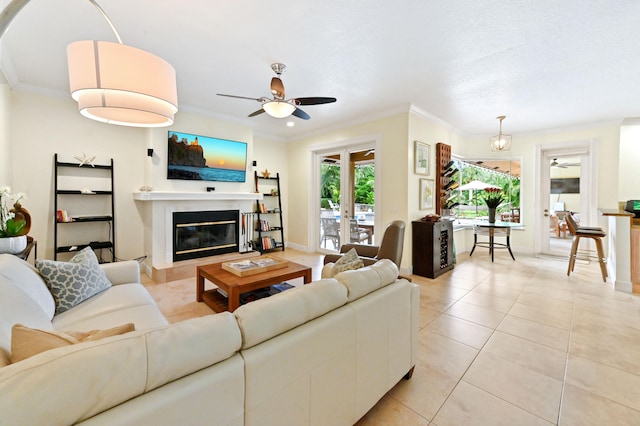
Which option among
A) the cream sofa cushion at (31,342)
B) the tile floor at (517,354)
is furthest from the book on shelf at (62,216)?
the cream sofa cushion at (31,342)

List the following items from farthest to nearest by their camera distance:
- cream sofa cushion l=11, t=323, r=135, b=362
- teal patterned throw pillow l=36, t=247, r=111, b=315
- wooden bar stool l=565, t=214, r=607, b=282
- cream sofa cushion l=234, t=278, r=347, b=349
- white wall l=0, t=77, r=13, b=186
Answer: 1. wooden bar stool l=565, t=214, r=607, b=282
2. white wall l=0, t=77, r=13, b=186
3. teal patterned throw pillow l=36, t=247, r=111, b=315
4. cream sofa cushion l=234, t=278, r=347, b=349
5. cream sofa cushion l=11, t=323, r=135, b=362

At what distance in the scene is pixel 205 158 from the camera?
15.4ft

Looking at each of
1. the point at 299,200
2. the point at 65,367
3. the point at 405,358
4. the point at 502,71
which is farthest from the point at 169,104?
the point at 299,200

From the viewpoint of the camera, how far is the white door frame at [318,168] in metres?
4.69

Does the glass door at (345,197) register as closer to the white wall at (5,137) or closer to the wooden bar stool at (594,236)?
the wooden bar stool at (594,236)

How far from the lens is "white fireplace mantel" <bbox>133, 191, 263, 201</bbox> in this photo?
4039 millimetres

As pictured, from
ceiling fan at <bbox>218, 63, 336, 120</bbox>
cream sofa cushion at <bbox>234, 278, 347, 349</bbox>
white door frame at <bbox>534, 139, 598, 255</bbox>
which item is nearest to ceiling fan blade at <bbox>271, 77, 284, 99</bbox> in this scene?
ceiling fan at <bbox>218, 63, 336, 120</bbox>

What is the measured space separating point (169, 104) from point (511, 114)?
17.1 ft

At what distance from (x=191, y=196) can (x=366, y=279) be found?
12.1 feet

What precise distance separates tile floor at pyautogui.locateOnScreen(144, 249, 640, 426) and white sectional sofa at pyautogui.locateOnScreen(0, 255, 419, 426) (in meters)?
0.30

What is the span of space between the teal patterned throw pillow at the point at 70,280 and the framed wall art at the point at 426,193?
14.2 feet

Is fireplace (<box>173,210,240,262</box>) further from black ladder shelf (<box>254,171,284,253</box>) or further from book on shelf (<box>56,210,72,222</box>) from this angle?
book on shelf (<box>56,210,72,222</box>)

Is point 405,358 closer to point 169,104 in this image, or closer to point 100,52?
point 169,104

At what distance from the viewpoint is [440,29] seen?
2.35 meters
